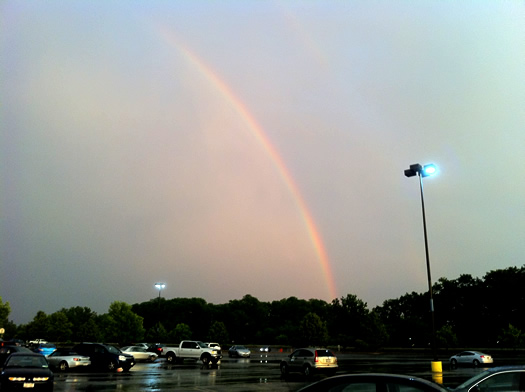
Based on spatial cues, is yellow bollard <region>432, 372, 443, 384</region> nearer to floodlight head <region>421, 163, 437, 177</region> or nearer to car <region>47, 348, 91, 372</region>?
floodlight head <region>421, 163, 437, 177</region>

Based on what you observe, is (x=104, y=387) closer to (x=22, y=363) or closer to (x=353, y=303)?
(x=22, y=363)

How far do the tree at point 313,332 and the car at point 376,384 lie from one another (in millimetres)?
67405

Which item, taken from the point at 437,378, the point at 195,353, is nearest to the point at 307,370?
the point at 437,378

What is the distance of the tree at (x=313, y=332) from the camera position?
70.1 metres

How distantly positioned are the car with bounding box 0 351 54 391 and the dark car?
12952mm

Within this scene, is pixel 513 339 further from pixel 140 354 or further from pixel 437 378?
pixel 140 354

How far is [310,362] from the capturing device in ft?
85.2

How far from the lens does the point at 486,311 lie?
89875 millimetres

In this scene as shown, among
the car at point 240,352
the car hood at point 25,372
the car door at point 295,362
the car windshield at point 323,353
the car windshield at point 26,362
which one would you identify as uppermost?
the car windshield at point 26,362

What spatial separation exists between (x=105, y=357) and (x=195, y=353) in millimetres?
11718

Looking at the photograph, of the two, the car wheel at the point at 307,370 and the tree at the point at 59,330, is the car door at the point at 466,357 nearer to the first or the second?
the car wheel at the point at 307,370

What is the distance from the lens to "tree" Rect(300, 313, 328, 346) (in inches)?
2758

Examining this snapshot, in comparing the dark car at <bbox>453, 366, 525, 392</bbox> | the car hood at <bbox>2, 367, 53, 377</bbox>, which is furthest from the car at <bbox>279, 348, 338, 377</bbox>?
the dark car at <bbox>453, 366, 525, 392</bbox>

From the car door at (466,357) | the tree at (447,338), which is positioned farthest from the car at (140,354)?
the tree at (447,338)
